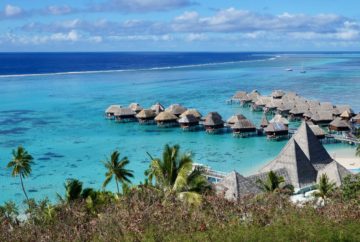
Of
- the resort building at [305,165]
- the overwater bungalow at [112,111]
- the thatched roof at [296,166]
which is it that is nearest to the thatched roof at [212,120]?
the overwater bungalow at [112,111]

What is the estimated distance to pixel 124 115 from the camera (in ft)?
138

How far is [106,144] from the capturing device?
3331 centimetres

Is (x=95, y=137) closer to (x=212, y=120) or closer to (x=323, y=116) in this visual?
(x=212, y=120)

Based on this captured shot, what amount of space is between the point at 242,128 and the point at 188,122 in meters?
4.99

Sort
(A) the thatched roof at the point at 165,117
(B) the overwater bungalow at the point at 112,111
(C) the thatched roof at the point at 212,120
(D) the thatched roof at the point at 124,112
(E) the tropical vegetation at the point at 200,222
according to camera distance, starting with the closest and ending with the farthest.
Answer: (E) the tropical vegetation at the point at 200,222
(C) the thatched roof at the point at 212,120
(A) the thatched roof at the point at 165,117
(D) the thatched roof at the point at 124,112
(B) the overwater bungalow at the point at 112,111

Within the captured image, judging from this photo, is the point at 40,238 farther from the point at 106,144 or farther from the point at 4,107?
the point at 4,107

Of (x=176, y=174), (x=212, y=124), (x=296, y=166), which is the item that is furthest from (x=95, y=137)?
(x=176, y=174)

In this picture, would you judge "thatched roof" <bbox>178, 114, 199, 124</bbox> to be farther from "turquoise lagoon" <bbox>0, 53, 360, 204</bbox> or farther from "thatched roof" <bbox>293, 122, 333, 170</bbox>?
"thatched roof" <bbox>293, 122, 333, 170</bbox>

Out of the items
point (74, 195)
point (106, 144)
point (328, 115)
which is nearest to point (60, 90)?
point (106, 144)

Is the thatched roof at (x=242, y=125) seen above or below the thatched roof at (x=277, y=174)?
above

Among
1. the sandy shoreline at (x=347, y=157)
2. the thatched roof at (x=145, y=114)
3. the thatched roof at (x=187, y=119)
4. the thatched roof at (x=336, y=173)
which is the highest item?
the thatched roof at (x=145, y=114)

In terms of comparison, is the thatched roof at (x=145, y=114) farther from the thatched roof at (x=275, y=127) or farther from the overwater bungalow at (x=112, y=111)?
the thatched roof at (x=275, y=127)

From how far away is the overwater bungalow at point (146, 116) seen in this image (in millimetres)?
40625

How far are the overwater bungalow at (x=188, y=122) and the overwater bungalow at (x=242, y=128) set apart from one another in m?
4.00
